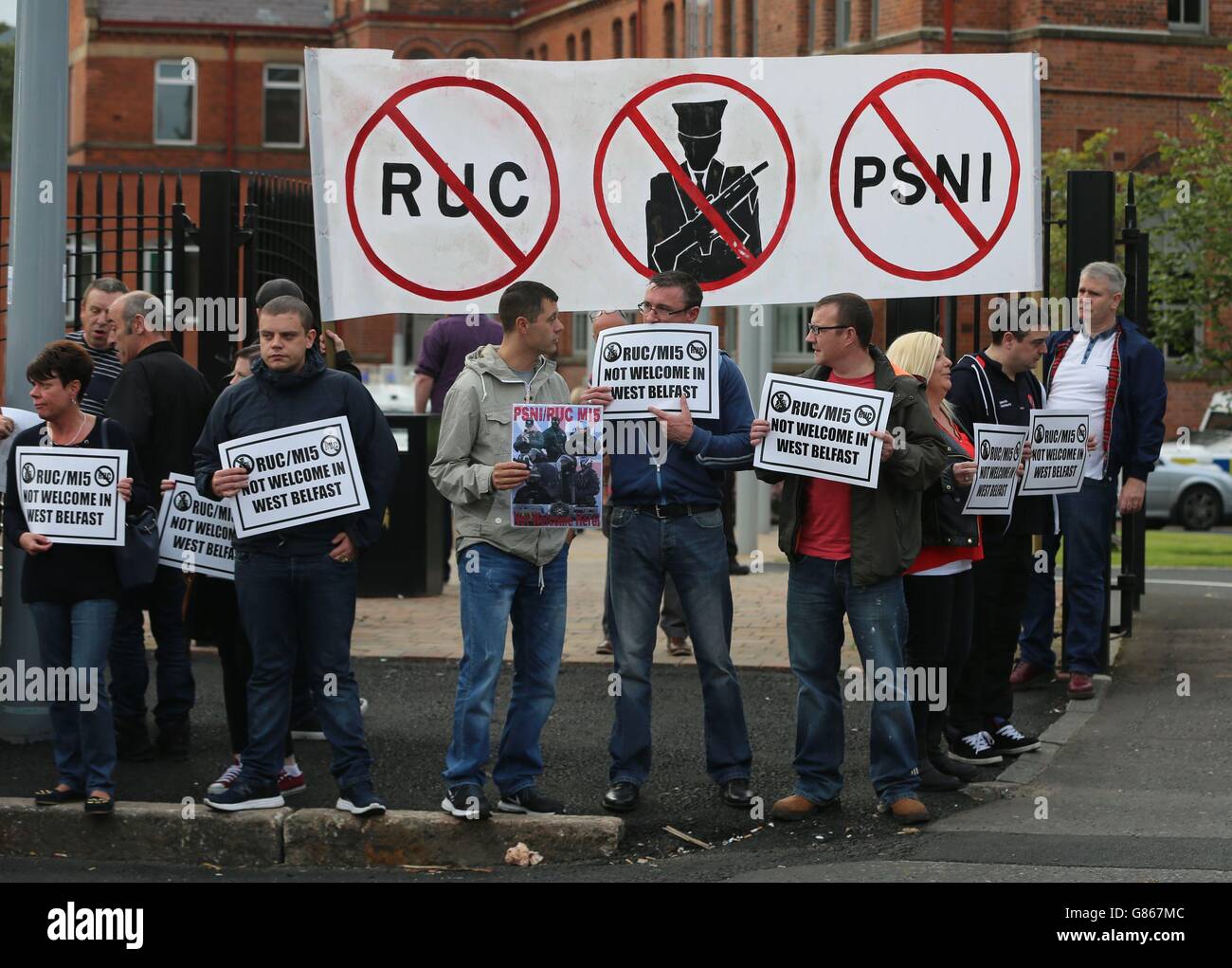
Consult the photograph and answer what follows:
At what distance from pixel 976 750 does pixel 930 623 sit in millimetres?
930

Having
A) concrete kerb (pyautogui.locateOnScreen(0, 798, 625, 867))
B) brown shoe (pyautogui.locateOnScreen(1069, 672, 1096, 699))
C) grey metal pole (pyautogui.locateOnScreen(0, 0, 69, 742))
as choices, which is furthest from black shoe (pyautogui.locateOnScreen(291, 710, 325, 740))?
brown shoe (pyautogui.locateOnScreen(1069, 672, 1096, 699))

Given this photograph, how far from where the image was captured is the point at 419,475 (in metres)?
13.6

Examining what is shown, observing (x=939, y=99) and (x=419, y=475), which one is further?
(x=419, y=475)

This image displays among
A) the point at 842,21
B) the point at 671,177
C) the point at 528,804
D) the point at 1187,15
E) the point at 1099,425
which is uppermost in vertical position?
the point at 842,21

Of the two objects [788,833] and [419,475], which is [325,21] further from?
[788,833]

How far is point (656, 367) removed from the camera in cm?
752

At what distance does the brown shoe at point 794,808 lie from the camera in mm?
7477

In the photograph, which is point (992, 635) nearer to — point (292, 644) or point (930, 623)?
point (930, 623)

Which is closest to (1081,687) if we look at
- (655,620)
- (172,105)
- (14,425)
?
(655,620)

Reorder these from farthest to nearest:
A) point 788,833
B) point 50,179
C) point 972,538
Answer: point 50,179, point 972,538, point 788,833

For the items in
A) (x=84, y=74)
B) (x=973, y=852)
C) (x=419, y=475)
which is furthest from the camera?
(x=84, y=74)

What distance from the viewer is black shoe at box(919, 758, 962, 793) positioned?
7.91 m

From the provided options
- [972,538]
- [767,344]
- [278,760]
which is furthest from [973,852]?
[767,344]

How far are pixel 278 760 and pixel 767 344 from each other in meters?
12.4
